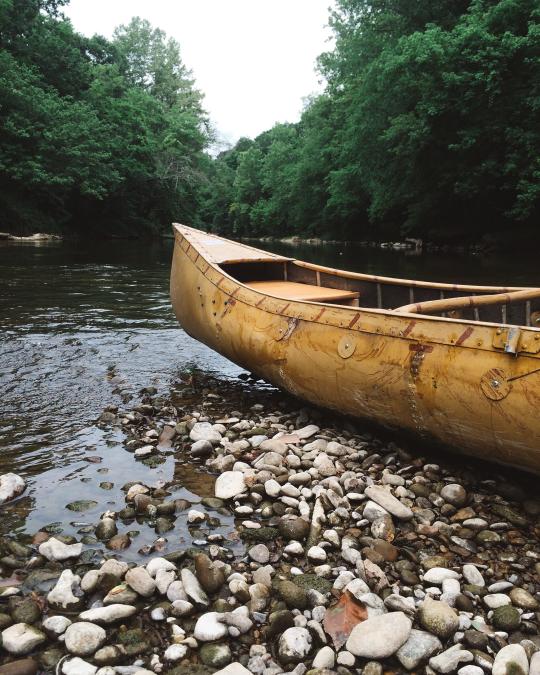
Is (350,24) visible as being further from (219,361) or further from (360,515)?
(360,515)

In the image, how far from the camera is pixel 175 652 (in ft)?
6.77

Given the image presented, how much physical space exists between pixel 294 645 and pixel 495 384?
1.73 m

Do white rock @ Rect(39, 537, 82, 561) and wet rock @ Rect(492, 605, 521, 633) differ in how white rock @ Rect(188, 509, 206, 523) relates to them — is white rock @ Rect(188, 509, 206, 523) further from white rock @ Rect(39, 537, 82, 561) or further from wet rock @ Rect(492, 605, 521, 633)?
wet rock @ Rect(492, 605, 521, 633)

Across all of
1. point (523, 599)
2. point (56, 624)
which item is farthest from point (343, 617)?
point (56, 624)

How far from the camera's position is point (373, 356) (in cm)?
357

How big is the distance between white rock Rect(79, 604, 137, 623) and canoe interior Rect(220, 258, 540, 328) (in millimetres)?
2800

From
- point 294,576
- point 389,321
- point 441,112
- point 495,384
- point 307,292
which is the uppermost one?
point 441,112

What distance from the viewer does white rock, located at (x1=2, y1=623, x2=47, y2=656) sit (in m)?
2.03

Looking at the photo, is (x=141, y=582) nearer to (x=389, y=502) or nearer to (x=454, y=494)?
(x=389, y=502)

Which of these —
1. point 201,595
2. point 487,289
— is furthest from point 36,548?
point 487,289

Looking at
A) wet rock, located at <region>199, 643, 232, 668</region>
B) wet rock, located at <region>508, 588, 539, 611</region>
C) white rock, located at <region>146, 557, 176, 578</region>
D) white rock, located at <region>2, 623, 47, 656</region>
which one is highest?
white rock, located at <region>2, 623, 47, 656</region>

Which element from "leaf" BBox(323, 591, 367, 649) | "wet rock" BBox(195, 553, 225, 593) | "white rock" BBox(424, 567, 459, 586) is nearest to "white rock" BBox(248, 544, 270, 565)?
"wet rock" BBox(195, 553, 225, 593)

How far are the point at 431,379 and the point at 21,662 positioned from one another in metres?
2.50

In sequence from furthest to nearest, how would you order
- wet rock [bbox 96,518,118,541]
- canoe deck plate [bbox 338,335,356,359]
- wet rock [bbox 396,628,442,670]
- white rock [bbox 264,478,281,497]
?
canoe deck plate [bbox 338,335,356,359] → white rock [bbox 264,478,281,497] → wet rock [bbox 96,518,118,541] → wet rock [bbox 396,628,442,670]
